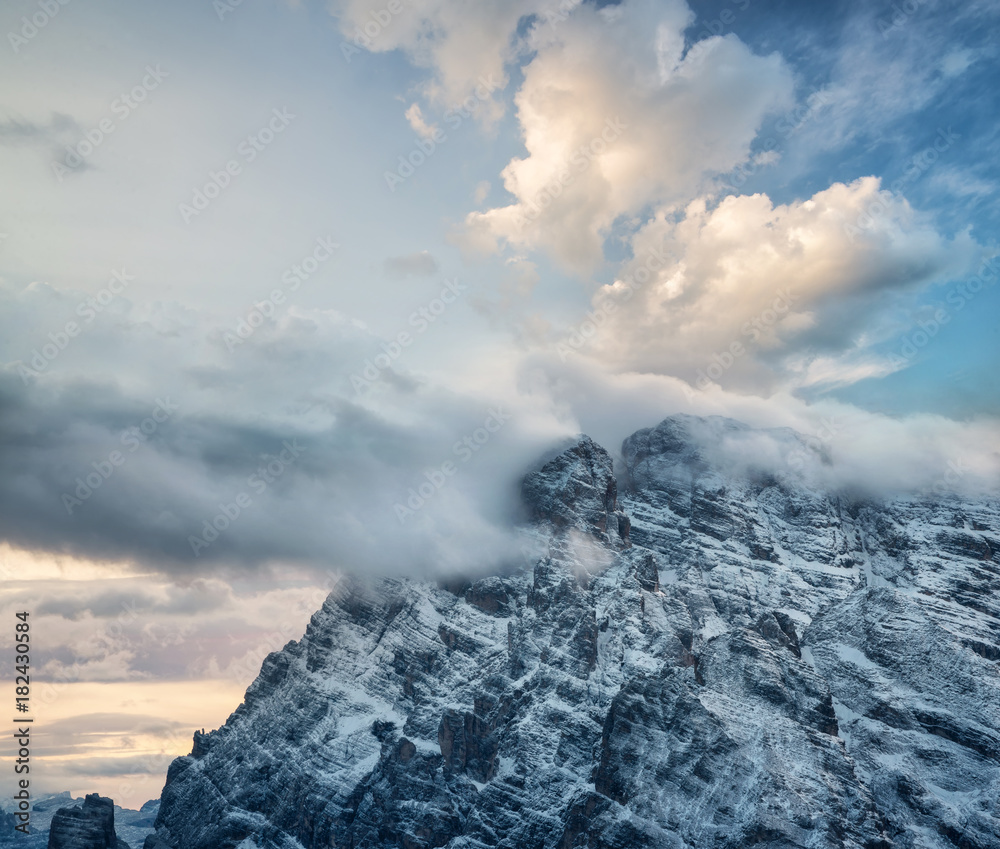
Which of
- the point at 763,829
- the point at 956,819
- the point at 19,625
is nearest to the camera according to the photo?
the point at 19,625

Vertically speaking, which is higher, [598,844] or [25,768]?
[25,768]

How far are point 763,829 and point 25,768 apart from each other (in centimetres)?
14086

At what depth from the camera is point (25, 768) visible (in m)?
147

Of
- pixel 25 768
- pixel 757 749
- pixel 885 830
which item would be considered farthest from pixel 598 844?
pixel 25 768

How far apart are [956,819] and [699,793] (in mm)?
56635

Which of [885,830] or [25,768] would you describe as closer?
[25,768]

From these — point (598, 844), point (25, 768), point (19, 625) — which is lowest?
point (598, 844)

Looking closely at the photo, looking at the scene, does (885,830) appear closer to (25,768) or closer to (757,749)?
(757,749)

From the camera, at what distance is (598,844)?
196 metres

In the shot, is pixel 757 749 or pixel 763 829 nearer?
pixel 763 829

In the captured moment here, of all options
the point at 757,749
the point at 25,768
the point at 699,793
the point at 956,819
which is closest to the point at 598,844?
the point at 699,793

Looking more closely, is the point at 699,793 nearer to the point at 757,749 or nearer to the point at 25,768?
the point at 757,749

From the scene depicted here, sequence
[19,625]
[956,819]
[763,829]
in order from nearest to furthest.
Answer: [19,625] < [763,829] < [956,819]

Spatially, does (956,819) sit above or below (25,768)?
below
